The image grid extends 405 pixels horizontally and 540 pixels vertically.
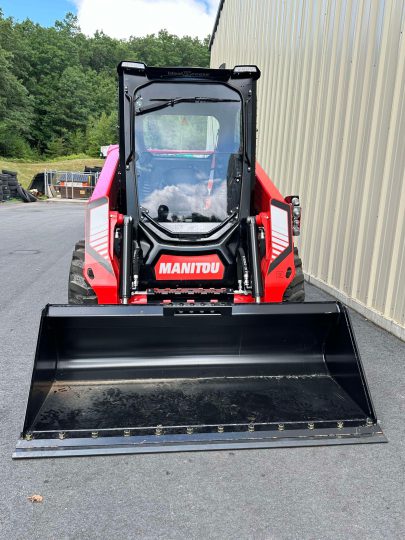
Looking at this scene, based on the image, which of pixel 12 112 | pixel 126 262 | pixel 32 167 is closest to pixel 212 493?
pixel 126 262

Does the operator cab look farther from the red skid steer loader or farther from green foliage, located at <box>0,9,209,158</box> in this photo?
green foliage, located at <box>0,9,209,158</box>

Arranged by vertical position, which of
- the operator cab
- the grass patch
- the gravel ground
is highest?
the operator cab

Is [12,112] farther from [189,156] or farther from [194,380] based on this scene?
[194,380]

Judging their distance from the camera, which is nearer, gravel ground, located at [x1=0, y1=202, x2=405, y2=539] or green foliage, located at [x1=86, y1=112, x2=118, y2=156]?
gravel ground, located at [x1=0, y1=202, x2=405, y2=539]

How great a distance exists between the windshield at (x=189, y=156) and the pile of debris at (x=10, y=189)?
2284 centimetres

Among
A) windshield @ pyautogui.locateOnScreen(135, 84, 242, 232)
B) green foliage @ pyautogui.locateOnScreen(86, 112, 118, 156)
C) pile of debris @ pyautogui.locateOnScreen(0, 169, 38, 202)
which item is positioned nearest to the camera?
windshield @ pyautogui.locateOnScreen(135, 84, 242, 232)

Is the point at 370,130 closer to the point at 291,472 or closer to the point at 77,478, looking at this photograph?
the point at 291,472

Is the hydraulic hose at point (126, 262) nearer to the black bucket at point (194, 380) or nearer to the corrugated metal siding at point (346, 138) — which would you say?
the black bucket at point (194, 380)

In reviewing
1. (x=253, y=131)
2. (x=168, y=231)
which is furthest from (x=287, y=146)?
(x=168, y=231)

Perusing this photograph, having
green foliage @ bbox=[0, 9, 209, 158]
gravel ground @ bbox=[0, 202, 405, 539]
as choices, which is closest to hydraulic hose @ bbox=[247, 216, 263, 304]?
gravel ground @ bbox=[0, 202, 405, 539]

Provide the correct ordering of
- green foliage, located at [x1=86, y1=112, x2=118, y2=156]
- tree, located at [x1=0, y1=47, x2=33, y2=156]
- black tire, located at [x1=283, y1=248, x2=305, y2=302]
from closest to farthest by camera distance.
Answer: black tire, located at [x1=283, y1=248, x2=305, y2=302], tree, located at [x1=0, y1=47, x2=33, y2=156], green foliage, located at [x1=86, y1=112, x2=118, y2=156]

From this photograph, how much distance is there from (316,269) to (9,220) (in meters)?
12.7

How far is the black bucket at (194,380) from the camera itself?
9.29 ft

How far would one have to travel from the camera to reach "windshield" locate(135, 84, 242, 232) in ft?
13.4
